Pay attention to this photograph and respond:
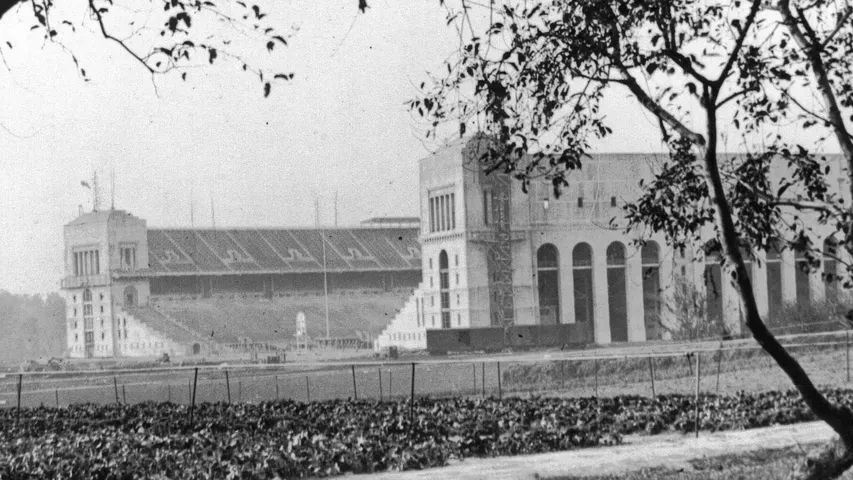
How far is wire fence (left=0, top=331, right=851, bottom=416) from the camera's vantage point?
83.9 ft

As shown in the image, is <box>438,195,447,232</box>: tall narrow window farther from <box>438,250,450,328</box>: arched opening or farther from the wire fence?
the wire fence

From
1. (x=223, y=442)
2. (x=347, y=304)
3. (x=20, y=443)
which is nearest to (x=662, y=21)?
(x=223, y=442)

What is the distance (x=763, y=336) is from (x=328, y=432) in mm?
7516

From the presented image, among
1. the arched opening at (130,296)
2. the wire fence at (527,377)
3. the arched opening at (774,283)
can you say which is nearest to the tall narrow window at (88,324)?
the arched opening at (130,296)

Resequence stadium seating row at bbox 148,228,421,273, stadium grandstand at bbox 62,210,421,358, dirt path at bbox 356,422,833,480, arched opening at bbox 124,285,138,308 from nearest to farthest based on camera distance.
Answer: dirt path at bbox 356,422,833,480 → stadium grandstand at bbox 62,210,421,358 → arched opening at bbox 124,285,138,308 → stadium seating row at bbox 148,228,421,273

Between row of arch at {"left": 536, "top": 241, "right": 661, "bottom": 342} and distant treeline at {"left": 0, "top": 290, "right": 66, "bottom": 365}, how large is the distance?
212 ft

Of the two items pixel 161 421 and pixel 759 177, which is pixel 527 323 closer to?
pixel 161 421

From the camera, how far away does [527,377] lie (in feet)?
144

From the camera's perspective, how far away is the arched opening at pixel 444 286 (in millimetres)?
74188

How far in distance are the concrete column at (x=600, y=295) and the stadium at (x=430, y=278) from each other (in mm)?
78

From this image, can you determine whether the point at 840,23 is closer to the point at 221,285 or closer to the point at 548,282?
the point at 548,282

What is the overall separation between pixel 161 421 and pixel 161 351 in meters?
70.7

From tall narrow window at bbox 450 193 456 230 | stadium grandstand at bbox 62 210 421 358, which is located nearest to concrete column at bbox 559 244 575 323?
tall narrow window at bbox 450 193 456 230

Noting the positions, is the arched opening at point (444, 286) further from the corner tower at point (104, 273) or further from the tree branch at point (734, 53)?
the tree branch at point (734, 53)
